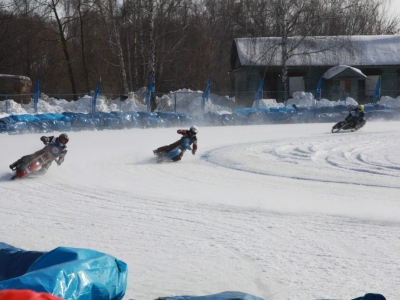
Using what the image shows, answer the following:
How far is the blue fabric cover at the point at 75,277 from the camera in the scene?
3.47 meters

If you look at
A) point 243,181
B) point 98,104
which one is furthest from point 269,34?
point 243,181

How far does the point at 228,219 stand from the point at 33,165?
194 inches

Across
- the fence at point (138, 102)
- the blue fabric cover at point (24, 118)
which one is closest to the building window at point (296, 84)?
the fence at point (138, 102)

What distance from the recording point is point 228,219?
25.8 feet

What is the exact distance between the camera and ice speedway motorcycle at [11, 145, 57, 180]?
11.4 metres

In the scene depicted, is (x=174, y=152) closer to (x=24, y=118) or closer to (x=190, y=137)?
(x=190, y=137)

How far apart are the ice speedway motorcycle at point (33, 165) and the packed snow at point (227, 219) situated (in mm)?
195

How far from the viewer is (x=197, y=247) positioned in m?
6.46

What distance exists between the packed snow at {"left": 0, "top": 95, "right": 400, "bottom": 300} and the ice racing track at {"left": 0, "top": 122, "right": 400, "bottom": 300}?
2 centimetres

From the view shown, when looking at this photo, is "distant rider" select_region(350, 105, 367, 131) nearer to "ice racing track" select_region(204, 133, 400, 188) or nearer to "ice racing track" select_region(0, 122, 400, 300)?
"ice racing track" select_region(204, 133, 400, 188)

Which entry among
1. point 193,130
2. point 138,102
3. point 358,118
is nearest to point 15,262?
point 193,130

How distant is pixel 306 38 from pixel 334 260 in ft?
120

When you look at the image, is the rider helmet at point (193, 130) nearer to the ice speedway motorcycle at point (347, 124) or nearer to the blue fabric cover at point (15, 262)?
the blue fabric cover at point (15, 262)

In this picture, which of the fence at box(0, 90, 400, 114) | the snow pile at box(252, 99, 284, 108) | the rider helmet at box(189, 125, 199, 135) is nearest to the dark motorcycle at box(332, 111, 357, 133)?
the rider helmet at box(189, 125, 199, 135)
